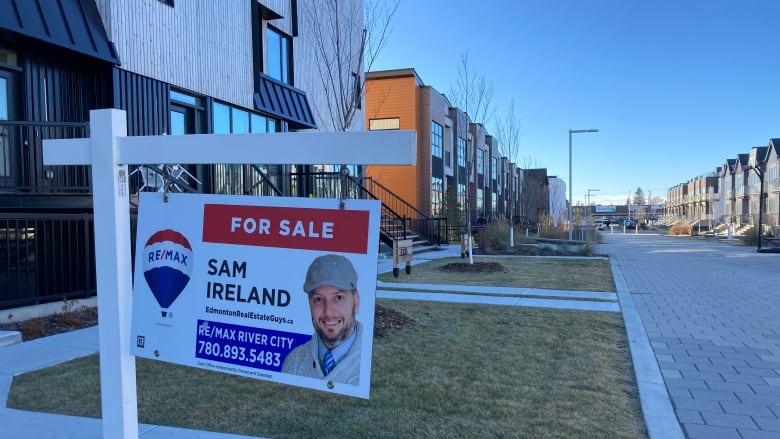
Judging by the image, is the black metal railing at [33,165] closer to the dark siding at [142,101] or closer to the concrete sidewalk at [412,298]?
the dark siding at [142,101]

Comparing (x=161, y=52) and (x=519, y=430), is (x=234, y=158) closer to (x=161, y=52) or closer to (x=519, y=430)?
(x=519, y=430)

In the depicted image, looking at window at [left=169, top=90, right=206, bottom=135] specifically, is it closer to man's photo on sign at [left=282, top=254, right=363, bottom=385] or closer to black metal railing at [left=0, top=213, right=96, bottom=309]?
black metal railing at [left=0, top=213, right=96, bottom=309]

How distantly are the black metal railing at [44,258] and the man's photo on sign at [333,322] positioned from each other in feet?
22.8

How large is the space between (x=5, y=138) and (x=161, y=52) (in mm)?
3455

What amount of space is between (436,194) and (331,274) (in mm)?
28312

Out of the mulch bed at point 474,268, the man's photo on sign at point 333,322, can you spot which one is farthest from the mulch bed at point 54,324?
the mulch bed at point 474,268

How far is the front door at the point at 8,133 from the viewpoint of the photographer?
833cm

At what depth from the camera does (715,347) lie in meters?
6.21

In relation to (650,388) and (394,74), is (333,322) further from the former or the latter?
(394,74)

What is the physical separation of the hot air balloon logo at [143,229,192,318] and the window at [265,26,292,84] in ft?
44.4

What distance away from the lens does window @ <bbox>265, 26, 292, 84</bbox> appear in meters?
15.1

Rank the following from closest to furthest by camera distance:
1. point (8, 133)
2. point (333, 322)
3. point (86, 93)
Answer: point (333, 322), point (8, 133), point (86, 93)

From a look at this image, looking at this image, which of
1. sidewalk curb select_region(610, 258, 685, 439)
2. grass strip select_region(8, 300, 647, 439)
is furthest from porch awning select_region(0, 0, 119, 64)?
sidewalk curb select_region(610, 258, 685, 439)

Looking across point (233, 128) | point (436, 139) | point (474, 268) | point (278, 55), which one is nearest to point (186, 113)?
point (233, 128)
